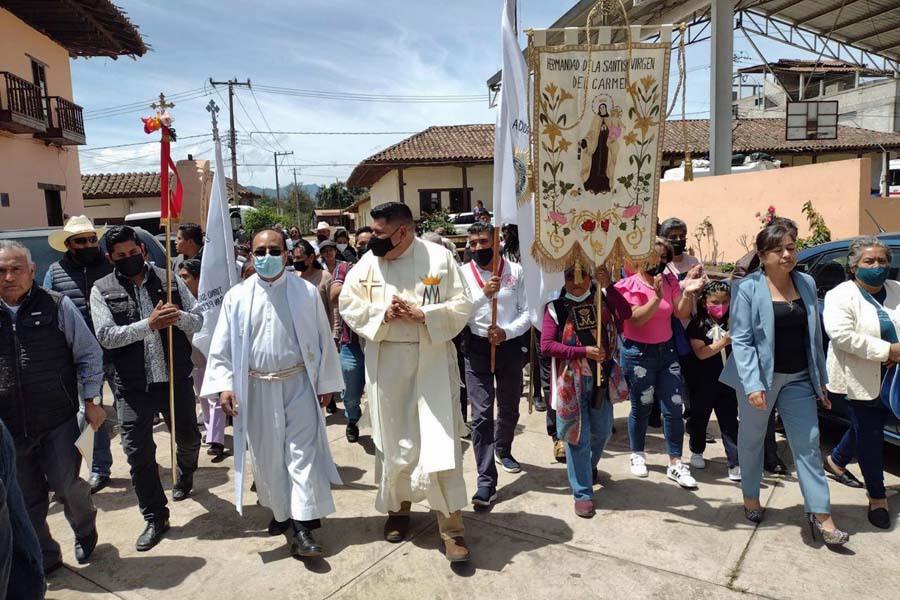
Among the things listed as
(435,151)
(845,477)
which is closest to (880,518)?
(845,477)

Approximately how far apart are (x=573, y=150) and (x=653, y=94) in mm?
595

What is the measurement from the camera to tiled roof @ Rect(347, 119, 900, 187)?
23172 millimetres

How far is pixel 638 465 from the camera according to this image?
4578mm

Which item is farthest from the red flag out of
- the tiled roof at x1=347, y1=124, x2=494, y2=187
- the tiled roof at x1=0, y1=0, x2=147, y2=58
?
the tiled roof at x1=347, y1=124, x2=494, y2=187

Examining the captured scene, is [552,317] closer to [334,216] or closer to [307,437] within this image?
[307,437]

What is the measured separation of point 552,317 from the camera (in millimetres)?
3979

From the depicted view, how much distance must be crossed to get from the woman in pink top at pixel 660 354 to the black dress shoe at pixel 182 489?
327cm

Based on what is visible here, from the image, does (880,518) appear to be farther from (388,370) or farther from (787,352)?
(388,370)

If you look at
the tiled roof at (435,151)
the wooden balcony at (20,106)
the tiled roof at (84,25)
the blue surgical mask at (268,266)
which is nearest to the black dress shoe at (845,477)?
the blue surgical mask at (268,266)

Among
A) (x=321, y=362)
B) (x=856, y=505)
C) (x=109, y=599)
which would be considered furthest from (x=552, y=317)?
(x=109, y=599)

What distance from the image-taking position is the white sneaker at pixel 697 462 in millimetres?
4664

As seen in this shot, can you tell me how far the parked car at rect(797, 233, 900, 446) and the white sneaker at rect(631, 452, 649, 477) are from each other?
1.49 metres

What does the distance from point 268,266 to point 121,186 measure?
32.3 m

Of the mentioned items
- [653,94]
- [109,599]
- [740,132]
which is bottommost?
[109,599]
